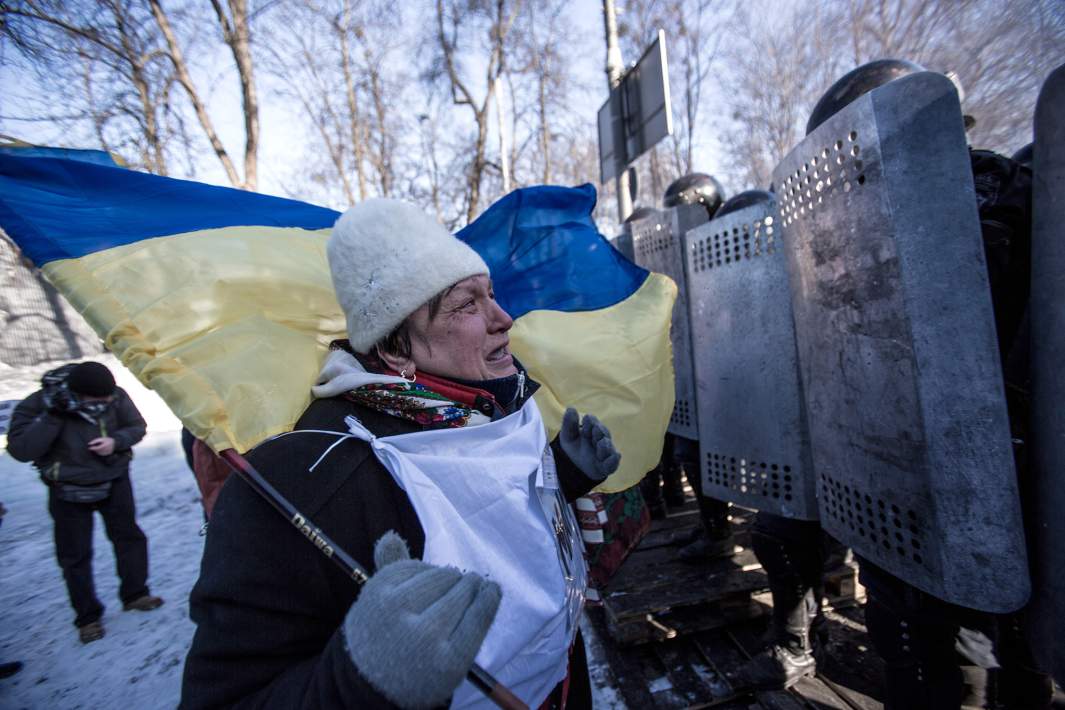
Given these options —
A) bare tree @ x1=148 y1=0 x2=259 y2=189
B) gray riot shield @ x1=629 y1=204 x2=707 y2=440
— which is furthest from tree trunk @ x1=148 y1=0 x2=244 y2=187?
gray riot shield @ x1=629 y1=204 x2=707 y2=440

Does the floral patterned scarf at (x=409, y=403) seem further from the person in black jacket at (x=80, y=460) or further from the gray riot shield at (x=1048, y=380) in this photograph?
the person in black jacket at (x=80, y=460)

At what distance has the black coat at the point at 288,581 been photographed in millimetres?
885

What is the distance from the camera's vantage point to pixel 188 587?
410cm

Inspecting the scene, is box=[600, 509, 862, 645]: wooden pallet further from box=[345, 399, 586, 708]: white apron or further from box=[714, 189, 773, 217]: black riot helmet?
box=[714, 189, 773, 217]: black riot helmet

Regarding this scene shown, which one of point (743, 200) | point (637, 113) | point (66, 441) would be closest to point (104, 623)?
point (66, 441)

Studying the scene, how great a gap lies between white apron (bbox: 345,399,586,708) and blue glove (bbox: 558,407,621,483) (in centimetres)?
34

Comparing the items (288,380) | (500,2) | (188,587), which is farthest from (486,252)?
(500,2)

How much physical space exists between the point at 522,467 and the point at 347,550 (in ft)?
1.38

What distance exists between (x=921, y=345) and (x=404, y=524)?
136cm

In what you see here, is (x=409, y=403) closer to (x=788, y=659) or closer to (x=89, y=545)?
(x=788, y=659)

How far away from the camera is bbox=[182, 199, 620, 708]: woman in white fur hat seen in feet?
2.70

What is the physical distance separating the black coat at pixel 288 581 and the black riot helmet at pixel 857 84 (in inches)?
79.7

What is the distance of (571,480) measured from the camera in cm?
164

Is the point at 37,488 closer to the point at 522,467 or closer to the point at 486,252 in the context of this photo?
the point at 486,252
